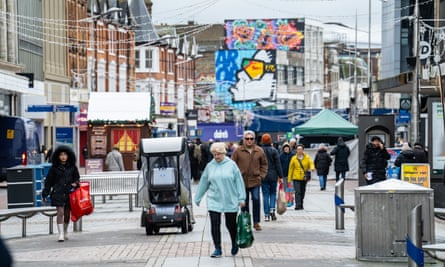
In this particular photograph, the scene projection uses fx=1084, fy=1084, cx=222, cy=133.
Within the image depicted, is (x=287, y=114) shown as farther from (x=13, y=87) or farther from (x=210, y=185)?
(x=210, y=185)

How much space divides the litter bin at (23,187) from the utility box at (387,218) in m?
11.7

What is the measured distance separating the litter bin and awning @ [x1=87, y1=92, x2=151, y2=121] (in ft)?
66.9

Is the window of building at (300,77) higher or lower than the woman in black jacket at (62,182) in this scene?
higher

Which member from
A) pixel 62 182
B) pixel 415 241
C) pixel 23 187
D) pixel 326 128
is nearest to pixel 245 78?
pixel 326 128

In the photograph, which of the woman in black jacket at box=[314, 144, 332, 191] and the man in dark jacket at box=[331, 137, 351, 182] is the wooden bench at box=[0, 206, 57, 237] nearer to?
the woman in black jacket at box=[314, 144, 332, 191]

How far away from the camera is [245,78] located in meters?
109

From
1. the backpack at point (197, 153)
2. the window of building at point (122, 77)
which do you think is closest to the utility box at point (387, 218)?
the backpack at point (197, 153)

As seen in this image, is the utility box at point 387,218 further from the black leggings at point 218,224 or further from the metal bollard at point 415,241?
the metal bollard at point 415,241

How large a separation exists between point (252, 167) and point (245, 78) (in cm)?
9144

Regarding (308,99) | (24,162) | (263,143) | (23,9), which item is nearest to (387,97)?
(308,99)

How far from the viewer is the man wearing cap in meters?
18.1

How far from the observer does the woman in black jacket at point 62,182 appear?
1756 centimetres

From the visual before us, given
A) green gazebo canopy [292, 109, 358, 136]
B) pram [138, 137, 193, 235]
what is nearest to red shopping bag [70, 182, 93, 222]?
pram [138, 137, 193, 235]

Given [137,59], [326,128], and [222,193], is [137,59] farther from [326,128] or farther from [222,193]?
[222,193]
